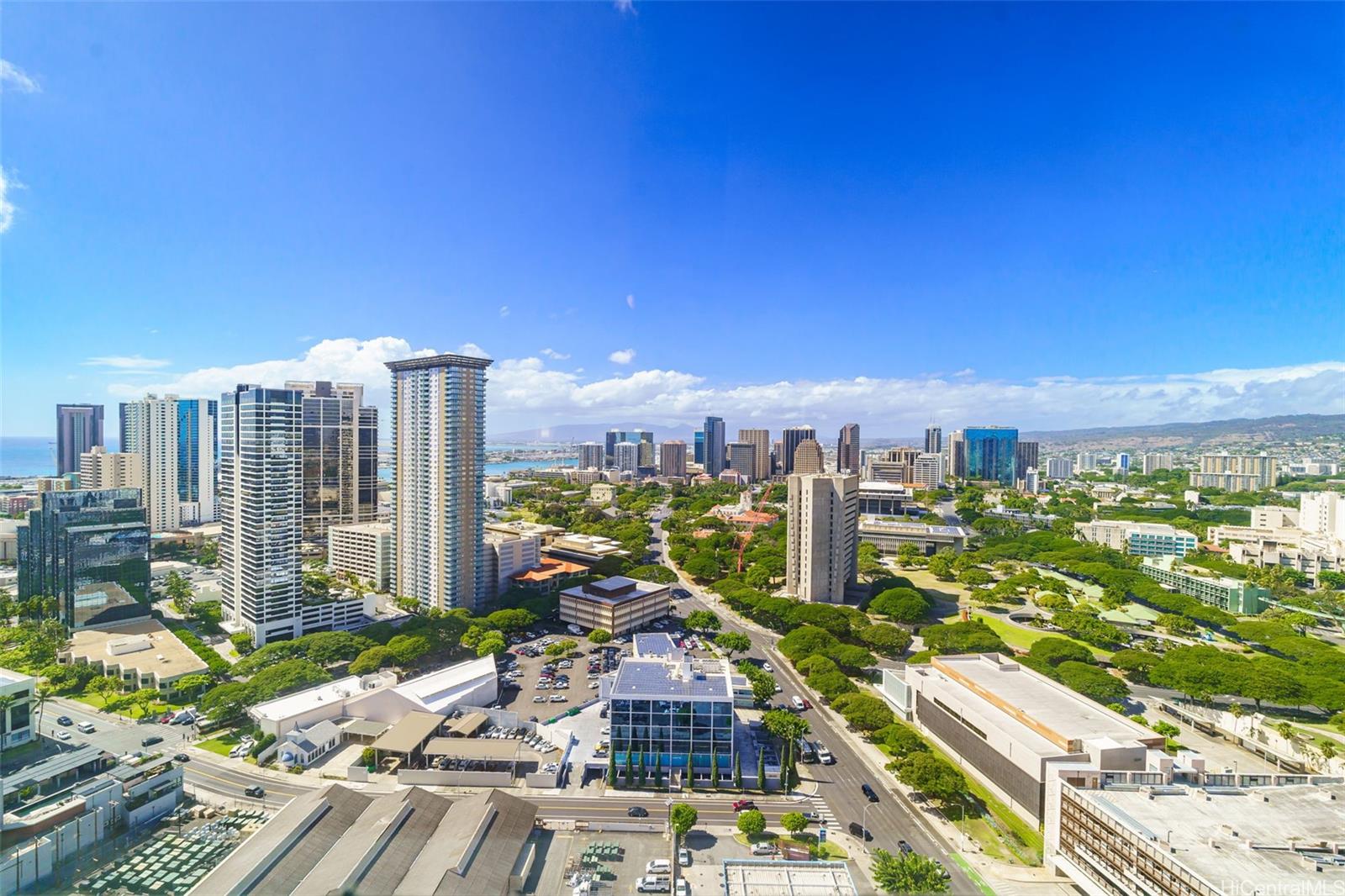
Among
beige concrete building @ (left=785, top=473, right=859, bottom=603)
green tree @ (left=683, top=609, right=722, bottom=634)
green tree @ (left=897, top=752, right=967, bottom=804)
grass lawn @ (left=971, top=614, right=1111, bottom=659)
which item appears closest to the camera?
green tree @ (left=897, top=752, right=967, bottom=804)

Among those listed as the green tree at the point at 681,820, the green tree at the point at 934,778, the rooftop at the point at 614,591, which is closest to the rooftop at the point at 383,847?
the green tree at the point at 681,820

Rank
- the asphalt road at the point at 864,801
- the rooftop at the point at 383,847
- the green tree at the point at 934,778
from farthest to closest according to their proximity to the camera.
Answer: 1. the green tree at the point at 934,778
2. the asphalt road at the point at 864,801
3. the rooftop at the point at 383,847

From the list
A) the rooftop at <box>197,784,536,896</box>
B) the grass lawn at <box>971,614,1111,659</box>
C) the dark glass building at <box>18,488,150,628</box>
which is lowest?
the grass lawn at <box>971,614,1111,659</box>

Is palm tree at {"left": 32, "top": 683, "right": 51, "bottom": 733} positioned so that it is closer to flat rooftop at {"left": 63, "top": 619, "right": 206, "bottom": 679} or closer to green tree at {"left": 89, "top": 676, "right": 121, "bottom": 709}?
green tree at {"left": 89, "top": 676, "right": 121, "bottom": 709}

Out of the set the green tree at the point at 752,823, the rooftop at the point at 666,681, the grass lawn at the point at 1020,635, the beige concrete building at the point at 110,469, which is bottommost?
the grass lawn at the point at 1020,635

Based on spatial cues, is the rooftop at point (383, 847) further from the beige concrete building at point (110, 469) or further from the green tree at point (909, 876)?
the beige concrete building at point (110, 469)

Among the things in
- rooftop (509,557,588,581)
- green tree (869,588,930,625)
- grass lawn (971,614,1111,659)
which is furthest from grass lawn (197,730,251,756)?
grass lawn (971,614,1111,659)

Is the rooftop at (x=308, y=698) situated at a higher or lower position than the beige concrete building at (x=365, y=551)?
lower
